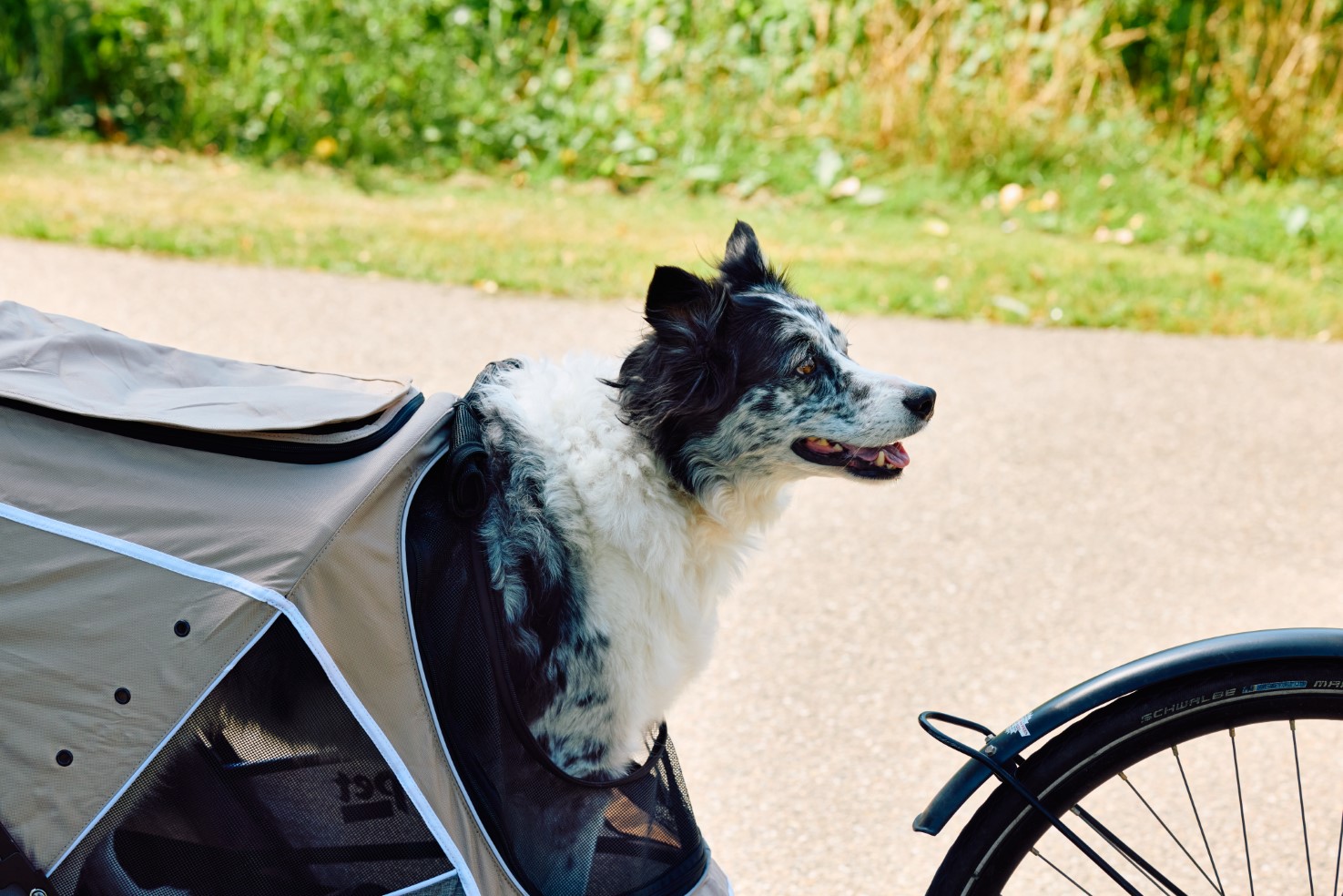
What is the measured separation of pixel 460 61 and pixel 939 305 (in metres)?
4.60

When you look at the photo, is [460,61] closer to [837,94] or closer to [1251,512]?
[837,94]

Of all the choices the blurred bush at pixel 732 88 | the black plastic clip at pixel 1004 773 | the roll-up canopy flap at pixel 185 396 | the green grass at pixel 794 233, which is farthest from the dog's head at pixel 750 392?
the blurred bush at pixel 732 88

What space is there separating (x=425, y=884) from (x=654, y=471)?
0.84m

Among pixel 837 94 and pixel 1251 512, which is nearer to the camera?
pixel 1251 512

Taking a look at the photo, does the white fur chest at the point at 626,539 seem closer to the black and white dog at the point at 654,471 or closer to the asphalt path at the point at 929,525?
the black and white dog at the point at 654,471

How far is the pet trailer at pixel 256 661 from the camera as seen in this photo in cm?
185

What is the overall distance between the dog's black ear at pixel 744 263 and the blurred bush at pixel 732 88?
5.65 metres

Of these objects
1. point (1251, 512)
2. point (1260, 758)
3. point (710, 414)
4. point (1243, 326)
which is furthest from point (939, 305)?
point (710, 414)

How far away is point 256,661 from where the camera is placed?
6.41ft

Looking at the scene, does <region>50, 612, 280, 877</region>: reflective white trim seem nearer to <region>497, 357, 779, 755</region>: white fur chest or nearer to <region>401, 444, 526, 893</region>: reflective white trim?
<region>401, 444, 526, 893</region>: reflective white trim

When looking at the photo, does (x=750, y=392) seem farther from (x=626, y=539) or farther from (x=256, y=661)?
(x=256, y=661)

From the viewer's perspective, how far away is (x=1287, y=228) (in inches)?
299

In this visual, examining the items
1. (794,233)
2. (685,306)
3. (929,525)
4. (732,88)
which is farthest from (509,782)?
(732,88)

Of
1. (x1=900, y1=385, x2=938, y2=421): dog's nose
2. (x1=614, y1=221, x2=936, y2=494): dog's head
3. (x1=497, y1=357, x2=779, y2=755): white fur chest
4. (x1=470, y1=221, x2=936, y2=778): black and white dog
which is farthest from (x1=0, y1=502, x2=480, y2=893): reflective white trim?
(x1=900, y1=385, x2=938, y2=421): dog's nose
